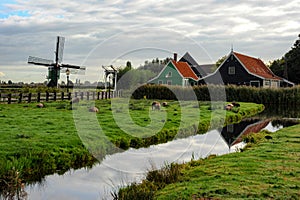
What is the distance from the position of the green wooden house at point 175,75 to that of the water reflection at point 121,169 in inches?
1415

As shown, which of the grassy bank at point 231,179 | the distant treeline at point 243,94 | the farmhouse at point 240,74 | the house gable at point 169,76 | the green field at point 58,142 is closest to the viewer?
the grassy bank at point 231,179

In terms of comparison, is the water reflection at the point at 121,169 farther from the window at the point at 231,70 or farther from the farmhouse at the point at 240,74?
the window at the point at 231,70

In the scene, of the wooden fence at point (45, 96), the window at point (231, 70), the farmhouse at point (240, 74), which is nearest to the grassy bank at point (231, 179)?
the wooden fence at point (45, 96)

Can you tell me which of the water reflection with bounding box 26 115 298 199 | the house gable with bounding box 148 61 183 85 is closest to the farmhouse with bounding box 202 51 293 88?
the house gable with bounding box 148 61 183 85

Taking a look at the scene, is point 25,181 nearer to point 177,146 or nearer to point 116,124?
point 177,146

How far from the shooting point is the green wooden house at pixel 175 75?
170ft

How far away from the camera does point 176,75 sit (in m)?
52.5

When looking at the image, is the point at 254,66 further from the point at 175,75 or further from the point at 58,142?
the point at 58,142

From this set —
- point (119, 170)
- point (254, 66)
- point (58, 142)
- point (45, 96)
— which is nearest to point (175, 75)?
point (254, 66)

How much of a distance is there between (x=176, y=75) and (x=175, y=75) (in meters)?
0.16

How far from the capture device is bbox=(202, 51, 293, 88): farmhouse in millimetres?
49781

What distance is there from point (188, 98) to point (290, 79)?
23.5 meters

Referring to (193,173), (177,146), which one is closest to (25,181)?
(193,173)

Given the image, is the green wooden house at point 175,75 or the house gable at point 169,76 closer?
the green wooden house at point 175,75
